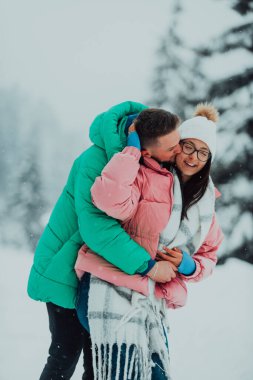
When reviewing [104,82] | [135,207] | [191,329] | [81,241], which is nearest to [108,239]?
[135,207]

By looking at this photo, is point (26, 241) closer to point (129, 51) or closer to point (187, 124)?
point (129, 51)

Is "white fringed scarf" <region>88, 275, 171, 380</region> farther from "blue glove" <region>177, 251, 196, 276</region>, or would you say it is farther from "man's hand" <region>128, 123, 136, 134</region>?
"man's hand" <region>128, 123, 136, 134</region>

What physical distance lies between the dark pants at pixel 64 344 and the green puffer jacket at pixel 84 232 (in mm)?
114

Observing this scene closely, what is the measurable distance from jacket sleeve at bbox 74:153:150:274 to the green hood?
0.77 ft

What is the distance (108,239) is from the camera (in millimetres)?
1959

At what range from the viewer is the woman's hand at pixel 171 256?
6.89ft

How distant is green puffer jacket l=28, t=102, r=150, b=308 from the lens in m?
1.97

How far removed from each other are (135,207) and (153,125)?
404 millimetres

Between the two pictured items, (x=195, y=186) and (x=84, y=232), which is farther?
(x=195, y=186)

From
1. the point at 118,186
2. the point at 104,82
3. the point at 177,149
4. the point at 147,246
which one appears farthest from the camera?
the point at 104,82

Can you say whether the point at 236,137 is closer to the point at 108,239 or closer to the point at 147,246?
the point at 147,246

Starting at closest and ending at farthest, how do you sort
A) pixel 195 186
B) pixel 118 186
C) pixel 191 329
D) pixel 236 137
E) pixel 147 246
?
pixel 118 186 < pixel 147 246 < pixel 195 186 < pixel 191 329 < pixel 236 137

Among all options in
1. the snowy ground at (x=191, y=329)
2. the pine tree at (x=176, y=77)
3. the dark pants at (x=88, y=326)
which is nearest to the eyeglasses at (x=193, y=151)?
the dark pants at (x=88, y=326)

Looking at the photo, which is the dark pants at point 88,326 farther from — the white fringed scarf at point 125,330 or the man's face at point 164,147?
the man's face at point 164,147
